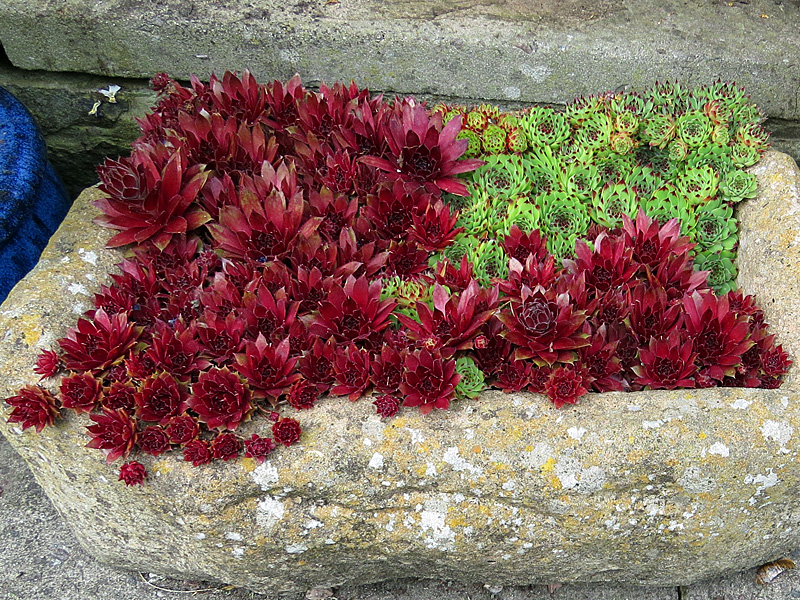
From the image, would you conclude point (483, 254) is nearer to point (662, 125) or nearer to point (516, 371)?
point (516, 371)

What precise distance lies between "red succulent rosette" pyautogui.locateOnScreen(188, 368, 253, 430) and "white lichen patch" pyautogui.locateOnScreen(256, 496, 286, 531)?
0.78ft

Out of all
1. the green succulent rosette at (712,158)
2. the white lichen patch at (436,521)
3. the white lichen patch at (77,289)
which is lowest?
the white lichen patch at (436,521)

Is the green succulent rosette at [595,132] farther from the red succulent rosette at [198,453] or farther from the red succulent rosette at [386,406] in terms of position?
the red succulent rosette at [198,453]

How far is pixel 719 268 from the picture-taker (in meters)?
2.74

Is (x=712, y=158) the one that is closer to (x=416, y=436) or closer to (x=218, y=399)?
(x=416, y=436)

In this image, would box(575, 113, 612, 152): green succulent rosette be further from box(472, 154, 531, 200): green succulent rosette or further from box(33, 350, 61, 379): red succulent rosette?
box(33, 350, 61, 379): red succulent rosette

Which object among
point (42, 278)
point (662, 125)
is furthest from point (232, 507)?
point (662, 125)

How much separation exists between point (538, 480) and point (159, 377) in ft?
Result: 3.78

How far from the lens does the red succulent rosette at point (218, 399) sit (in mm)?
2090

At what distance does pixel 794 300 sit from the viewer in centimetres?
244

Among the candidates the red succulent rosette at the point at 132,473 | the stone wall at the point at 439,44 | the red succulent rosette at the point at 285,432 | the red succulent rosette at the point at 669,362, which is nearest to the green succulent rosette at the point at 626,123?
the stone wall at the point at 439,44

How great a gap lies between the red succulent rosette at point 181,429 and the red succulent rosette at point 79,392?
10.1 inches

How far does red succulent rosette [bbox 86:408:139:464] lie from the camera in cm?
206

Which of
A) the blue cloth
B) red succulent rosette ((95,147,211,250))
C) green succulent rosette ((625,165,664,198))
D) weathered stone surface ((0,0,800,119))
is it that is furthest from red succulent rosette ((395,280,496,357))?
the blue cloth
